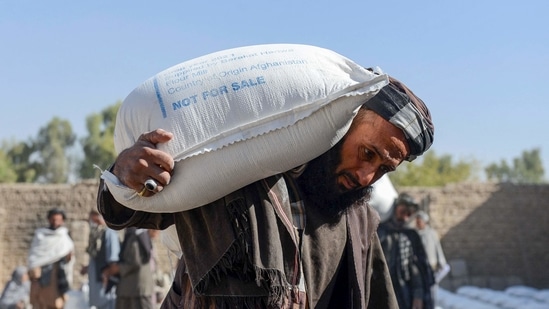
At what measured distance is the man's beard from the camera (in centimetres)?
241

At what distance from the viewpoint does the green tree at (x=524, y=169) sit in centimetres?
9531

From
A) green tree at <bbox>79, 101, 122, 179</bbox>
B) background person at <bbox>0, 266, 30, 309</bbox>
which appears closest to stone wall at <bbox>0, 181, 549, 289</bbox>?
background person at <bbox>0, 266, 30, 309</bbox>

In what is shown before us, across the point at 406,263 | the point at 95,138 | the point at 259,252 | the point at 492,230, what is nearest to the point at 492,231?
the point at 492,230

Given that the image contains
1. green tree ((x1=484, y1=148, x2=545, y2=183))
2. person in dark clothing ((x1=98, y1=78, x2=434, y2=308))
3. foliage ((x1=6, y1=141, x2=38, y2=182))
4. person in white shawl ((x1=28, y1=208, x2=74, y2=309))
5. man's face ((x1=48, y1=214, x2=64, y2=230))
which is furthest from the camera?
green tree ((x1=484, y1=148, x2=545, y2=183))

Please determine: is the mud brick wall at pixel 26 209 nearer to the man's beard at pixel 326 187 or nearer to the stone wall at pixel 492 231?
the stone wall at pixel 492 231

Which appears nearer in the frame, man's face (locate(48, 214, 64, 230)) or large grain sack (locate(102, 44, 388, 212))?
large grain sack (locate(102, 44, 388, 212))

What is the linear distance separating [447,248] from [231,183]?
18417mm

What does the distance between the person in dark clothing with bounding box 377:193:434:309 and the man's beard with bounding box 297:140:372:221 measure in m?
5.49

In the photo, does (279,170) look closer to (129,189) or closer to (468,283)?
(129,189)

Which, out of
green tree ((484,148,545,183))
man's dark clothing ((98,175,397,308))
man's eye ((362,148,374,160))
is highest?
man's eye ((362,148,374,160))

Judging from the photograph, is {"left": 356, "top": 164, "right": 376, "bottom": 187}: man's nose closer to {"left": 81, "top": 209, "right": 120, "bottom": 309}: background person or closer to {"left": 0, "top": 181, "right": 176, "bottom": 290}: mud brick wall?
{"left": 81, "top": 209, "right": 120, "bottom": 309}: background person

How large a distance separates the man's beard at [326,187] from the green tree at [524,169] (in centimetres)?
9305

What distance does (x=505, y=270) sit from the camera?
20219mm

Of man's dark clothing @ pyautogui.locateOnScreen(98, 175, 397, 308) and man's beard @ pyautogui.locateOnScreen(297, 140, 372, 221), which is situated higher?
man's beard @ pyautogui.locateOnScreen(297, 140, 372, 221)
